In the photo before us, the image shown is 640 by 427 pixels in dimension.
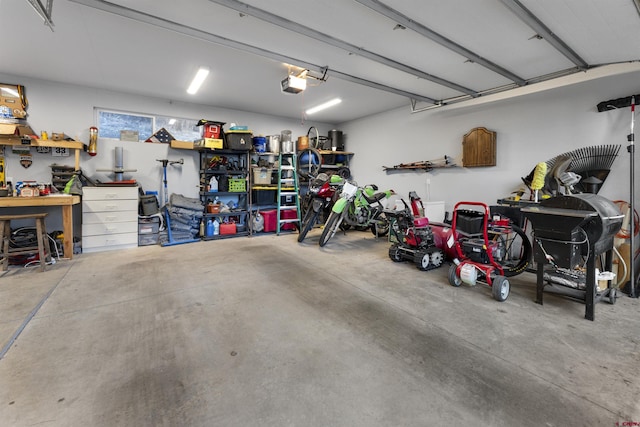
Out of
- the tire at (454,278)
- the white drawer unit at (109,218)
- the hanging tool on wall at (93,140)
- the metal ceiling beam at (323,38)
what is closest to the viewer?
the metal ceiling beam at (323,38)

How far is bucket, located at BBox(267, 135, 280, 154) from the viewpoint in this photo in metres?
6.11

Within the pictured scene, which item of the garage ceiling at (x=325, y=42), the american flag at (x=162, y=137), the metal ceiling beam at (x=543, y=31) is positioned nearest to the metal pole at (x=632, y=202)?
the garage ceiling at (x=325, y=42)

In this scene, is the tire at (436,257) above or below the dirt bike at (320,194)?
below

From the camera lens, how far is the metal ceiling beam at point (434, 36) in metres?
2.35

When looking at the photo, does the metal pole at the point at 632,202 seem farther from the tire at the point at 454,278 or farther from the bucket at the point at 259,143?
the bucket at the point at 259,143

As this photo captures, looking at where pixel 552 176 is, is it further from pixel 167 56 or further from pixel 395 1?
pixel 167 56

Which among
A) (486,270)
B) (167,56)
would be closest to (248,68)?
(167,56)

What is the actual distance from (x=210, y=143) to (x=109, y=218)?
6.84ft

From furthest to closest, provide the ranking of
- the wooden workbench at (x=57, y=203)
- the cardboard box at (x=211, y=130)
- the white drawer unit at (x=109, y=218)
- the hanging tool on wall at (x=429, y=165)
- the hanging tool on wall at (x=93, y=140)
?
the cardboard box at (x=211, y=130)
the hanging tool on wall at (x=429, y=165)
the hanging tool on wall at (x=93, y=140)
the white drawer unit at (x=109, y=218)
the wooden workbench at (x=57, y=203)

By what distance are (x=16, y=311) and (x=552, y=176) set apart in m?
6.03

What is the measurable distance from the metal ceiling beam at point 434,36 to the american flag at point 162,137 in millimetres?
4729

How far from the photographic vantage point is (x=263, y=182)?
19.9 ft

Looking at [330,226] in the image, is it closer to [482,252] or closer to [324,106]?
A: [482,252]

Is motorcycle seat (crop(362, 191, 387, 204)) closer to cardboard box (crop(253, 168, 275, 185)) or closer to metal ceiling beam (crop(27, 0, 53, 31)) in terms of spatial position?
cardboard box (crop(253, 168, 275, 185))
